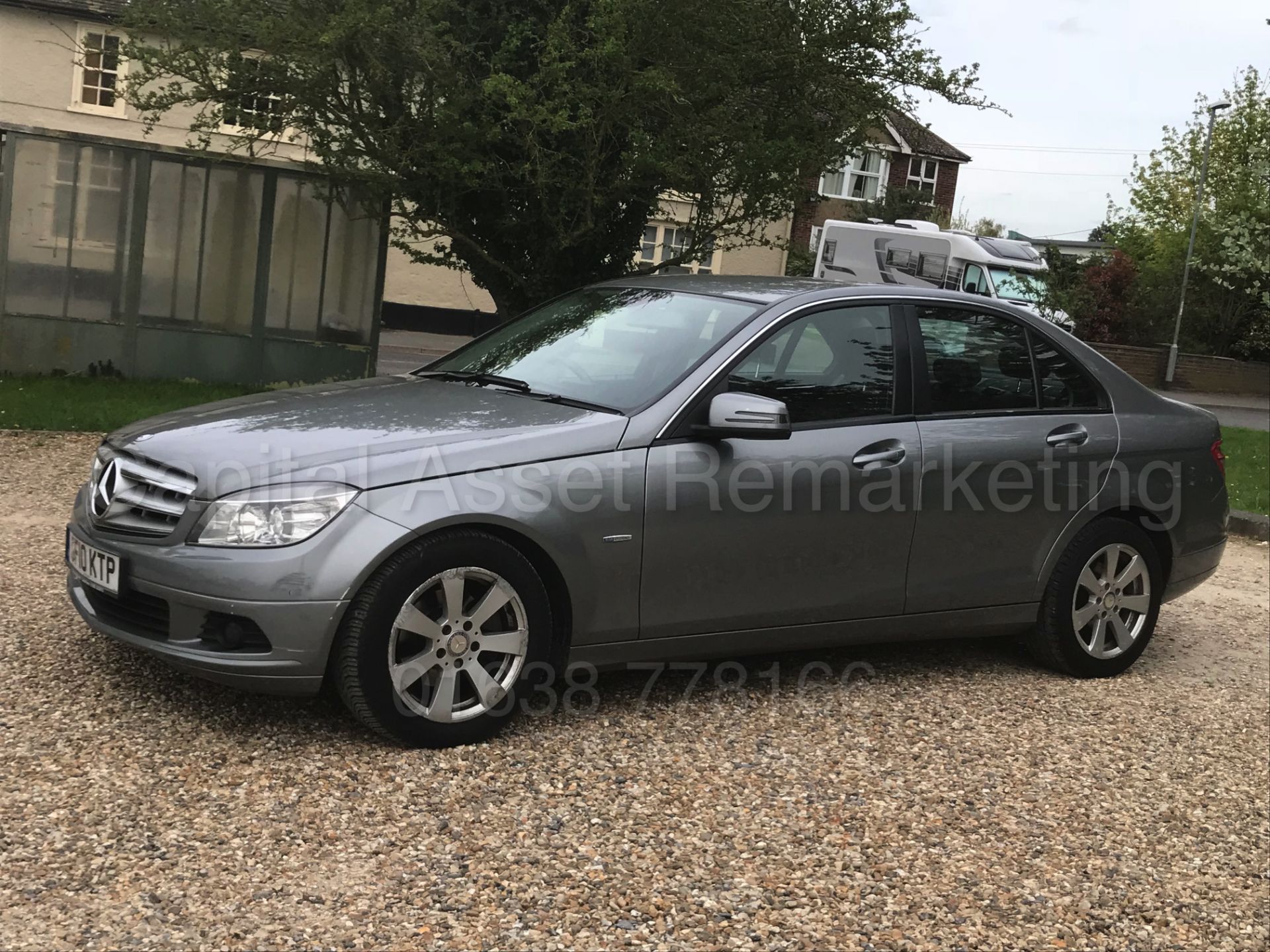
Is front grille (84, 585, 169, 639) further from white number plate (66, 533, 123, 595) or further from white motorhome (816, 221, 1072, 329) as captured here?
white motorhome (816, 221, 1072, 329)

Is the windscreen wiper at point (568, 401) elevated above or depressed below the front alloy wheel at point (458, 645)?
above

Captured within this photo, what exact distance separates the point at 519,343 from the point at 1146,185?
47155 millimetres

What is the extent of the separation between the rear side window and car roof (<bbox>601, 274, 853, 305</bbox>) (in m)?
0.93

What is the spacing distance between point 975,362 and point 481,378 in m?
2.04

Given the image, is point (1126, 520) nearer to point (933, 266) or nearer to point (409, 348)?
point (409, 348)

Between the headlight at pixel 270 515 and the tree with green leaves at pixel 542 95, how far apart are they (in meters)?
8.28

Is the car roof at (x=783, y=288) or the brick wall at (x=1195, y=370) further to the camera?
the brick wall at (x=1195, y=370)

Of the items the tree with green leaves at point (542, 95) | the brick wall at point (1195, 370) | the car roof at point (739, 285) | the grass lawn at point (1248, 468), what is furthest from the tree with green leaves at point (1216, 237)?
the car roof at point (739, 285)

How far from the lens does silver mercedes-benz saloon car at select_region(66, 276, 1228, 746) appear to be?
14.1 feet

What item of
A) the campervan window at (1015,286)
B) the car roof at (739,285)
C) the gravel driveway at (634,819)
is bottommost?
the gravel driveway at (634,819)

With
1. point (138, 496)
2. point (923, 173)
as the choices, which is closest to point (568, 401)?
point (138, 496)

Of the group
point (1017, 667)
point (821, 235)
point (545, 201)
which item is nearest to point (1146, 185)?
point (821, 235)

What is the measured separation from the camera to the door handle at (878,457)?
17.4 feet

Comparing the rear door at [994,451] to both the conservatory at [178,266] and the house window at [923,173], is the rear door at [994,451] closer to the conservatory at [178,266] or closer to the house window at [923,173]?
the conservatory at [178,266]
